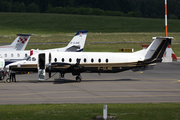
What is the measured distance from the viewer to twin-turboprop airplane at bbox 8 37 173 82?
3066cm

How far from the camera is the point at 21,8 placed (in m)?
161

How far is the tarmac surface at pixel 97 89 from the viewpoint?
22.2 meters

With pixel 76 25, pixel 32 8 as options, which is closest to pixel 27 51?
pixel 76 25

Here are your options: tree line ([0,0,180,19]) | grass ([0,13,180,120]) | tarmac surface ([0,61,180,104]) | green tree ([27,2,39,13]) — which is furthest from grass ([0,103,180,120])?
green tree ([27,2,39,13])

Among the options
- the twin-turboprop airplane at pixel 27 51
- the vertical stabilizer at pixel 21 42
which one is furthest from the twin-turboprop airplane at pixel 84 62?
the vertical stabilizer at pixel 21 42

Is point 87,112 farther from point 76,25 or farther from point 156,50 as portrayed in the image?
point 76,25

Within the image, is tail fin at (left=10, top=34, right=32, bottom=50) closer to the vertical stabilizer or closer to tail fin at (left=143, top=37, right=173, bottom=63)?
the vertical stabilizer

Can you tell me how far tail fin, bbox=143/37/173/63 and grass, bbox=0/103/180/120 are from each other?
1274 centimetres

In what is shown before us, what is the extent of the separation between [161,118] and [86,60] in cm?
1642

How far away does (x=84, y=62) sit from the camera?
102 feet

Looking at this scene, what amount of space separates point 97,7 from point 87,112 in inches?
6455

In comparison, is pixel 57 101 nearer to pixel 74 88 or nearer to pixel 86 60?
pixel 74 88

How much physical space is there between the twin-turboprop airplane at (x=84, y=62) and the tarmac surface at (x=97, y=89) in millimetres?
1252

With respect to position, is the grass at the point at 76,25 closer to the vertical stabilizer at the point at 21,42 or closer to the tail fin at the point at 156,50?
the vertical stabilizer at the point at 21,42
